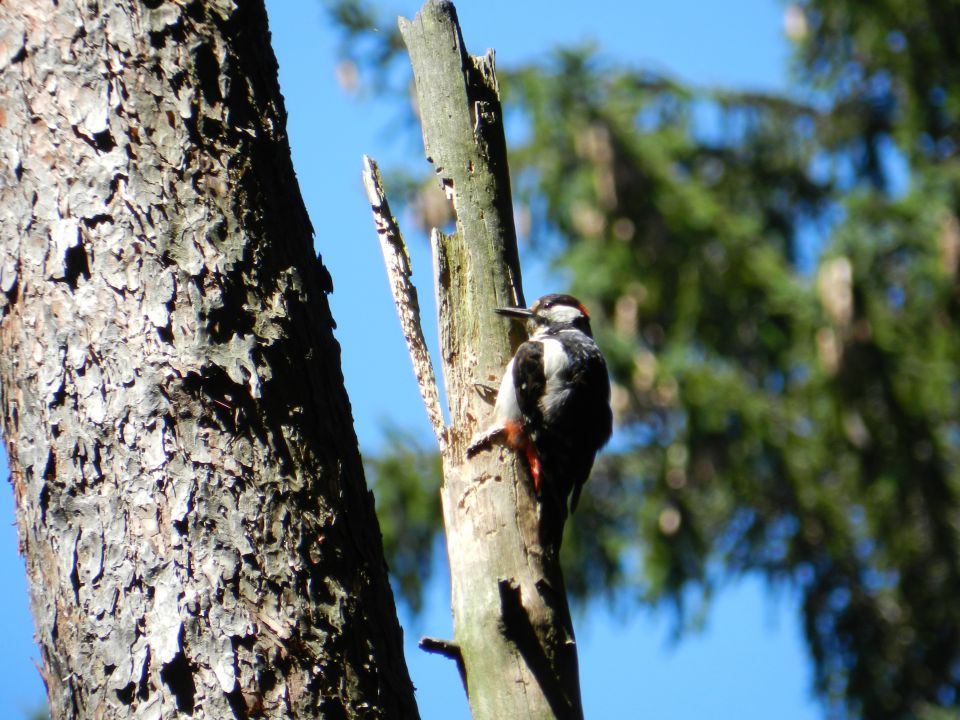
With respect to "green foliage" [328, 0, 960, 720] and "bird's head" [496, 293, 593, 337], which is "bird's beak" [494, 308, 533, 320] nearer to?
"bird's head" [496, 293, 593, 337]

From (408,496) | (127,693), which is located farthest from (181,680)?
(408,496)

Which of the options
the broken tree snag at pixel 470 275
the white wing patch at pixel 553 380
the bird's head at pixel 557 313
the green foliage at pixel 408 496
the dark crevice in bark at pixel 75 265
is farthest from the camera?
the green foliage at pixel 408 496

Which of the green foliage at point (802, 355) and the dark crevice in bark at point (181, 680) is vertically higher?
the green foliage at point (802, 355)

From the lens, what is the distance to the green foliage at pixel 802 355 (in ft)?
24.7

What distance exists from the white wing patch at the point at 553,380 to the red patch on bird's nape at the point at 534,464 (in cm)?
46

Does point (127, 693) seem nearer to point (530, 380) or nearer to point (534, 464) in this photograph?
point (534, 464)

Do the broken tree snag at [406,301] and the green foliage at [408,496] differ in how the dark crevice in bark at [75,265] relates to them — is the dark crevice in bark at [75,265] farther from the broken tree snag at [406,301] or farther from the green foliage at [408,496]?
the green foliage at [408,496]

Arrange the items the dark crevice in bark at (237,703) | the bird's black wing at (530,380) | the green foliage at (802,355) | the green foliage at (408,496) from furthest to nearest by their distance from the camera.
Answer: the green foliage at (408,496) → the green foliage at (802,355) → the bird's black wing at (530,380) → the dark crevice in bark at (237,703)

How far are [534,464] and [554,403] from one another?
2.38 feet

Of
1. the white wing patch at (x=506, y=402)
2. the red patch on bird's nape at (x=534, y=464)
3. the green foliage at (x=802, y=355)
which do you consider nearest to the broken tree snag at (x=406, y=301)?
the white wing patch at (x=506, y=402)

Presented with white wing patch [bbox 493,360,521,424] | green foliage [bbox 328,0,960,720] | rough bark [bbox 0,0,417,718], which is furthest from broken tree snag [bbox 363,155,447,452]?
green foliage [bbox 328,0,960,720]

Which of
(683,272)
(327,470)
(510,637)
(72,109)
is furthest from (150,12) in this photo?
(683,272)

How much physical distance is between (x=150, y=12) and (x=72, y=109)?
0.92 feet

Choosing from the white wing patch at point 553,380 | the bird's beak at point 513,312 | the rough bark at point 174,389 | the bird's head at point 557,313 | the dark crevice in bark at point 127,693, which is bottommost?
the dark crevice in bark at point 127,693
